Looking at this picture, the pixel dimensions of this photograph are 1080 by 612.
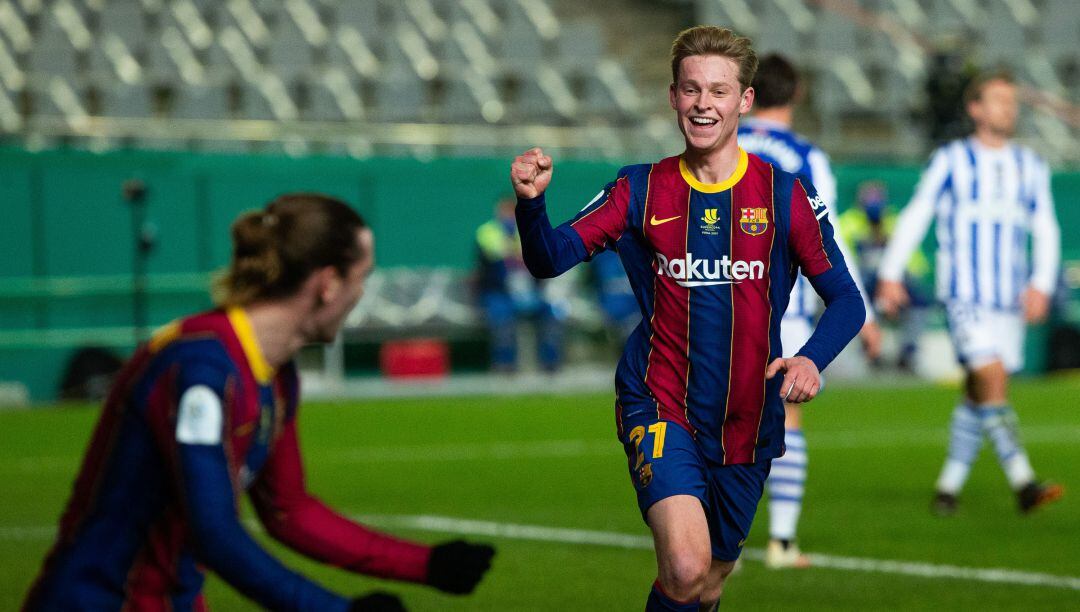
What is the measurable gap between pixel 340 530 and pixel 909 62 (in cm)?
2308

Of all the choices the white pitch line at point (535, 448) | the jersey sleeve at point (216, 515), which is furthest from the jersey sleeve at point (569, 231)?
the white pitch line at point (535, 448)

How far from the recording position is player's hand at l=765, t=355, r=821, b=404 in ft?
15.5

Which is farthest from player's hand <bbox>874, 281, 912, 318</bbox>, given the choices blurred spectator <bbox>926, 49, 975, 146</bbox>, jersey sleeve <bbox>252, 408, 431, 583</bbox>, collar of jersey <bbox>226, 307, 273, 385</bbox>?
blurred spectator <bbox>926, 49, 975, 146</bbox>

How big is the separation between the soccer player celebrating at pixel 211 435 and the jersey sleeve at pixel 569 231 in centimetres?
142

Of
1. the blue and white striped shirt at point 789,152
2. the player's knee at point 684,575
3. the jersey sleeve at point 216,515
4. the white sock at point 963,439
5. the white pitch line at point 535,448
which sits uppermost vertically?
the blue and white striped shirt at point 789,152

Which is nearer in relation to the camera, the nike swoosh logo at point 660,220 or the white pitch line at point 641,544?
the nike swoosh logo at point 660,220

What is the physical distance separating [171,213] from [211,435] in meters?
17.2

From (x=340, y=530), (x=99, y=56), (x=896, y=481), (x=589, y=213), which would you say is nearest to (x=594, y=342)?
(x=99, y=56)

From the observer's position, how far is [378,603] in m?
3.18

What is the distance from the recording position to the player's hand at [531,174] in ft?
15.8

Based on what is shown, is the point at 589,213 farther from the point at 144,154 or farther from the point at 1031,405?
the point at 144,154

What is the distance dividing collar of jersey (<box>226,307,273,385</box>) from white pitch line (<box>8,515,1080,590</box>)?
4.92 m

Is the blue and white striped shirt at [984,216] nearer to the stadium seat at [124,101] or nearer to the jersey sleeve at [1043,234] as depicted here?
the jersey sleeve at [1043,234]

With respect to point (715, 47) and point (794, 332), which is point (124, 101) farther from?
point (715, 47)
